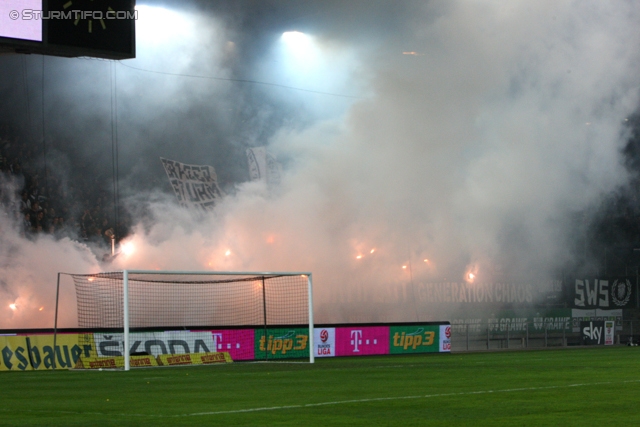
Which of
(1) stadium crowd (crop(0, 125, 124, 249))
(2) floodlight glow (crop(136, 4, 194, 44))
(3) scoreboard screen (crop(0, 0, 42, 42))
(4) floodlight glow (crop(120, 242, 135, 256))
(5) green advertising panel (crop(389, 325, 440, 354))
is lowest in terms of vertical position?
(5) green advertising panel (crop(389, 325, 440, 354))

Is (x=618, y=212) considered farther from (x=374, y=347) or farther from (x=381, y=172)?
(x=374, y=347)

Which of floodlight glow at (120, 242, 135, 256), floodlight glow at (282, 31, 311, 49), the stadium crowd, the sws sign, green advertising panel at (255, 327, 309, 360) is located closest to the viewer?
green advertising panel at (255, 327, 309, 360)

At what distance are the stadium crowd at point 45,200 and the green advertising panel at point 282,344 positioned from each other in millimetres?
7770

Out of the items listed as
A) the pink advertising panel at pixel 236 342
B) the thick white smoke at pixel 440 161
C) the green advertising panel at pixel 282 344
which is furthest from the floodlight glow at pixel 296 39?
the pink advertising panel at pixel 236 342

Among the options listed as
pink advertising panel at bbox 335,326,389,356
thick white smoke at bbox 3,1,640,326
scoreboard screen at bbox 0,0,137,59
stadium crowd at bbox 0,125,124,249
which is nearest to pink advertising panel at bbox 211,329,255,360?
pink advertising panel at bbox 335,326,389,356

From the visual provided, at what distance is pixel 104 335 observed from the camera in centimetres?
1764

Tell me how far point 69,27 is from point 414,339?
50.0ft

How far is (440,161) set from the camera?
2906 centimetres

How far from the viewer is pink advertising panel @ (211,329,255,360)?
1981cm

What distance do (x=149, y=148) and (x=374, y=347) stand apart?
36.9 feet

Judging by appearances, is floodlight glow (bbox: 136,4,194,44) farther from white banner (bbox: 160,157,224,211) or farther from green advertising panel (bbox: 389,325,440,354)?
green advertising panel (bbox: 389,325,440,354)

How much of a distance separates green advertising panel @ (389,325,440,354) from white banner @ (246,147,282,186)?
28.6 feet

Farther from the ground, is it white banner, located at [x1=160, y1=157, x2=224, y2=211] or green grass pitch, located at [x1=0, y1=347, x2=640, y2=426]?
white banner, located at [x1=160, y1=157, x2=224, y2=211]

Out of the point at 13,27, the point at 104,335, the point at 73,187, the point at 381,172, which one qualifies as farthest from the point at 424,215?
the point at 13,27
